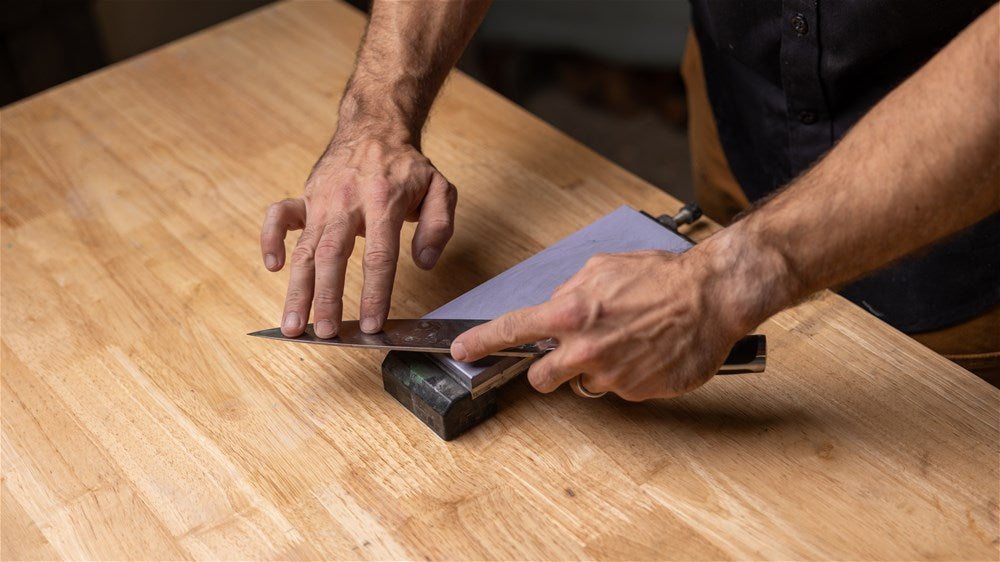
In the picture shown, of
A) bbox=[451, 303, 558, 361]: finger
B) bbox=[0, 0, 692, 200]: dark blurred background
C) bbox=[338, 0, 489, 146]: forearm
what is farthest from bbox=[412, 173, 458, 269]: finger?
bbox=[0, 0, 692, 200]: dark blurred background

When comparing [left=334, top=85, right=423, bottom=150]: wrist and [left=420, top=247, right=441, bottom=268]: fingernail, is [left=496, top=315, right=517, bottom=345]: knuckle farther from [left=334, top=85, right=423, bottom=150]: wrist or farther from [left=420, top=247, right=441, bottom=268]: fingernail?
[left=334, top=85, right=423, bottom=150]: wrist

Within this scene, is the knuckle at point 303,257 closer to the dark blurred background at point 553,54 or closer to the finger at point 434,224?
the finger at point 434,224

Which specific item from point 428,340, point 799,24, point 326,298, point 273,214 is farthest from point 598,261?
point 799,24

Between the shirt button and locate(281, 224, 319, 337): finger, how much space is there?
26.8 inches

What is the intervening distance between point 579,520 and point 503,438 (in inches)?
5.2

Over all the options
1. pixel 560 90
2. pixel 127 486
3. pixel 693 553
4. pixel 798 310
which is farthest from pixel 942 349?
pixel 560 90

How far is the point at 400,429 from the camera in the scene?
1062mm

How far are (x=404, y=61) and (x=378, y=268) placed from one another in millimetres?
398

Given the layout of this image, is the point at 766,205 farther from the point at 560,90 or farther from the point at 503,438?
the point at 560,90

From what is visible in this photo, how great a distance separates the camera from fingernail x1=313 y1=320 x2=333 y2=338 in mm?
1086

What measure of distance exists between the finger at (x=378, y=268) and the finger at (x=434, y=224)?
31 millimetres

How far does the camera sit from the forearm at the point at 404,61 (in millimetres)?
1334

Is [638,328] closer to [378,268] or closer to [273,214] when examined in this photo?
[378,268]

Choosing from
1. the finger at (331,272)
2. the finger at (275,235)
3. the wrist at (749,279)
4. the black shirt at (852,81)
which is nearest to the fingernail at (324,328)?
the finger at (331,272)
